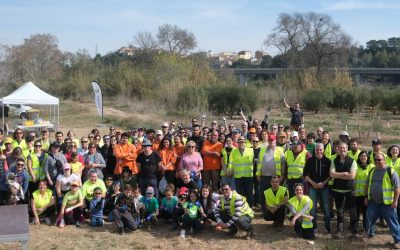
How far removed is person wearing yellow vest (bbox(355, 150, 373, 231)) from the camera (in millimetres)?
7383

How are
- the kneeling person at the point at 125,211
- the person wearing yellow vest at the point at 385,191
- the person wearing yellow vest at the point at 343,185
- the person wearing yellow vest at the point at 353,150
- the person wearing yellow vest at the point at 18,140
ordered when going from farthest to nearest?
the person wearing yellow vest at the point at 18,140 → the kneeling person at the point at 125,211 → the person wearing yellow vest at the point at 353,150 → the person wearing yellow vest at the point at 343,185 → the person wearing yellow vest at the point at 385,191

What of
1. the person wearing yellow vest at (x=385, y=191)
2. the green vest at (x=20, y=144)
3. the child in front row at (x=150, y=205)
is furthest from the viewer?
the green vest at (x=20, y=144)

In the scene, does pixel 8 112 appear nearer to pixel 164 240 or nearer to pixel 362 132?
pixel 362 132

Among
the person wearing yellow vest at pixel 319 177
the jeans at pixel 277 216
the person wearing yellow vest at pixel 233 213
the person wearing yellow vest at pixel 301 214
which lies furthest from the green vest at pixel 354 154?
the person wearing yellow vest at pixel 233 213

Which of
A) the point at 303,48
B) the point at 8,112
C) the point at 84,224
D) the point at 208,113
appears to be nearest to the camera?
the point at 84,224

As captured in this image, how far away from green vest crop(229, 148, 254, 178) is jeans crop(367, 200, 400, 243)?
218 cm

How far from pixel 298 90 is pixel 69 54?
106ft

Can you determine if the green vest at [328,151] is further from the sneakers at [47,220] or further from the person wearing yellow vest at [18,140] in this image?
the person wearing yellow vest at [18,140]

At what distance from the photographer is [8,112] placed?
29250 mm

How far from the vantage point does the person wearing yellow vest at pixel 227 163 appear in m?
8.63

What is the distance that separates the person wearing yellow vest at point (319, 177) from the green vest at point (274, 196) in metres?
0.47

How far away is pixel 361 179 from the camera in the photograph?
739cm

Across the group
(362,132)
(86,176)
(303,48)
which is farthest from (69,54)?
(86,176)

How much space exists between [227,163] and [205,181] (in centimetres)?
76
